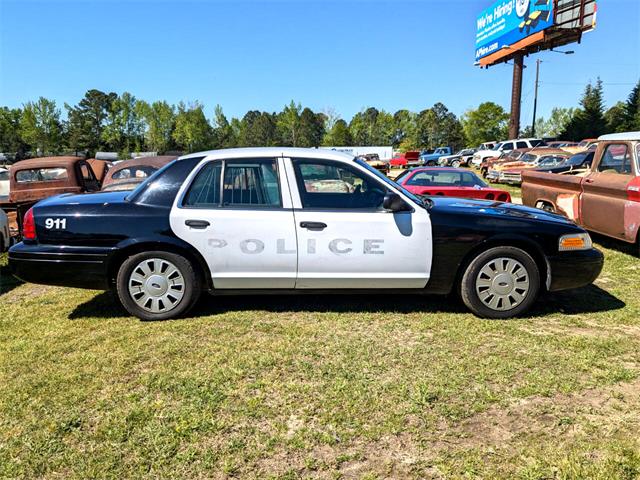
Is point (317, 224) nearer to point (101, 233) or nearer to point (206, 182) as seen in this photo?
point (206, 182)

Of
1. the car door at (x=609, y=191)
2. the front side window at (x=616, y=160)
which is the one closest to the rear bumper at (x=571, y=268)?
the car door at (x=609, y=191)

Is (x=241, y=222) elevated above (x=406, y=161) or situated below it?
below

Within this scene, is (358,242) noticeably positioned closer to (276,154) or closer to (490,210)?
(276,154)

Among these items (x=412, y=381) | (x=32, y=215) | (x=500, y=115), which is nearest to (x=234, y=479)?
(x=412, y=381)

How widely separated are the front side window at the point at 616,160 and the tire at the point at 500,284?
316 cm

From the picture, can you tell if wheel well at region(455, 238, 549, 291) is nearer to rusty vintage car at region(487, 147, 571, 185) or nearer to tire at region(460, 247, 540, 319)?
tire at region(460, 247, 540, 319)

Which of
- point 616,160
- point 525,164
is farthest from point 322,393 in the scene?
point 525,164

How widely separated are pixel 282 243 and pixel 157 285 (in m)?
1.22

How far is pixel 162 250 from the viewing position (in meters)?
4.31

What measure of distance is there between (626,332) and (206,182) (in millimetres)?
3949

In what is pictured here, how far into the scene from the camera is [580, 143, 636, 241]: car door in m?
6.27

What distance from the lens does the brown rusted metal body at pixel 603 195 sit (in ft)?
20.1

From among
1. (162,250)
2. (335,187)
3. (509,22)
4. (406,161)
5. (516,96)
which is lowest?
(162,250)

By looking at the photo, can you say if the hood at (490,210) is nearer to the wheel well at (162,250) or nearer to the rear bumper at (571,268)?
the rear bumper at (571,268)
